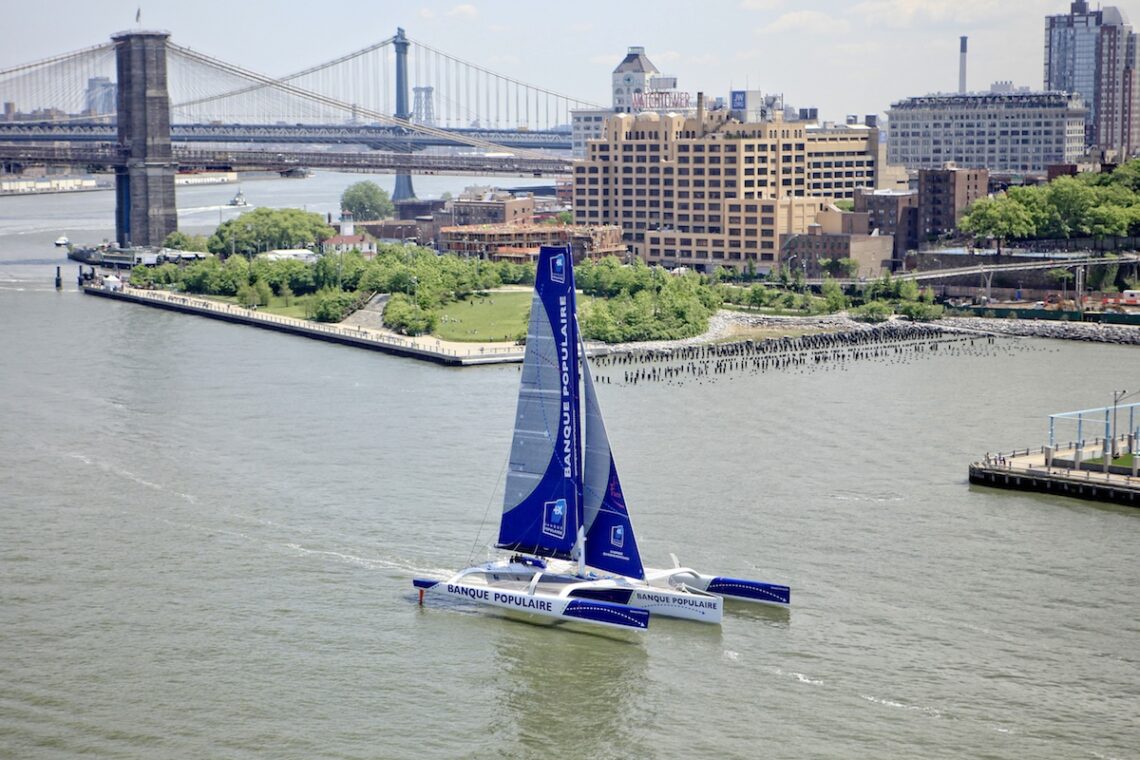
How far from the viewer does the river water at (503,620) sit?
89.7 ft

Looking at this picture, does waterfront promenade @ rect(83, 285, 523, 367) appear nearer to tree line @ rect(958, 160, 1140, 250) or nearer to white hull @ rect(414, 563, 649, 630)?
tree line @ rect(958, 160, 1140, 250)

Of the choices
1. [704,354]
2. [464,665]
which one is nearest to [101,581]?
[464,665]

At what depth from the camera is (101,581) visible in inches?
1356

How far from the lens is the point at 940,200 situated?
10006 cm

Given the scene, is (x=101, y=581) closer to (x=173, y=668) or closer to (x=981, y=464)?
(x=173, y=668)

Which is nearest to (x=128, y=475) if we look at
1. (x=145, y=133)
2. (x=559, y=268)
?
(x=559, y=268)

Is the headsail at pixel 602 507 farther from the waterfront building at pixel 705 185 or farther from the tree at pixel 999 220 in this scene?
the waterfront building at pixel 705 185

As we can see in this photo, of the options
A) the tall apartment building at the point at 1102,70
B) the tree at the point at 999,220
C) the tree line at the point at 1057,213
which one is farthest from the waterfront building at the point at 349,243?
the tall apartment building at the point at 1102,70

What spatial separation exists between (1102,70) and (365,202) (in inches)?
3096

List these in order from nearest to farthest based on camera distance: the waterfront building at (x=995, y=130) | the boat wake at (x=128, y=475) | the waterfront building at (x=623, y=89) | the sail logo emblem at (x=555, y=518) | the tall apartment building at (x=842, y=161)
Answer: the sail logo emblem at (x=555, y=518) → the boat wake at (x=128, y=475) → the tall apartment building at (x=842, y=161) → the waterfront building at (x=995, y=130) → the waterfront building at (x=623, y=89)

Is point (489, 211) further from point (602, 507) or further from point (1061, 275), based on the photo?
point (602, 507)

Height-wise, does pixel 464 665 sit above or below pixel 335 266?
below

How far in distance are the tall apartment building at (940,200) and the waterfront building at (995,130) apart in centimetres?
5314

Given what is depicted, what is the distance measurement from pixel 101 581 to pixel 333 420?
1808 cm
